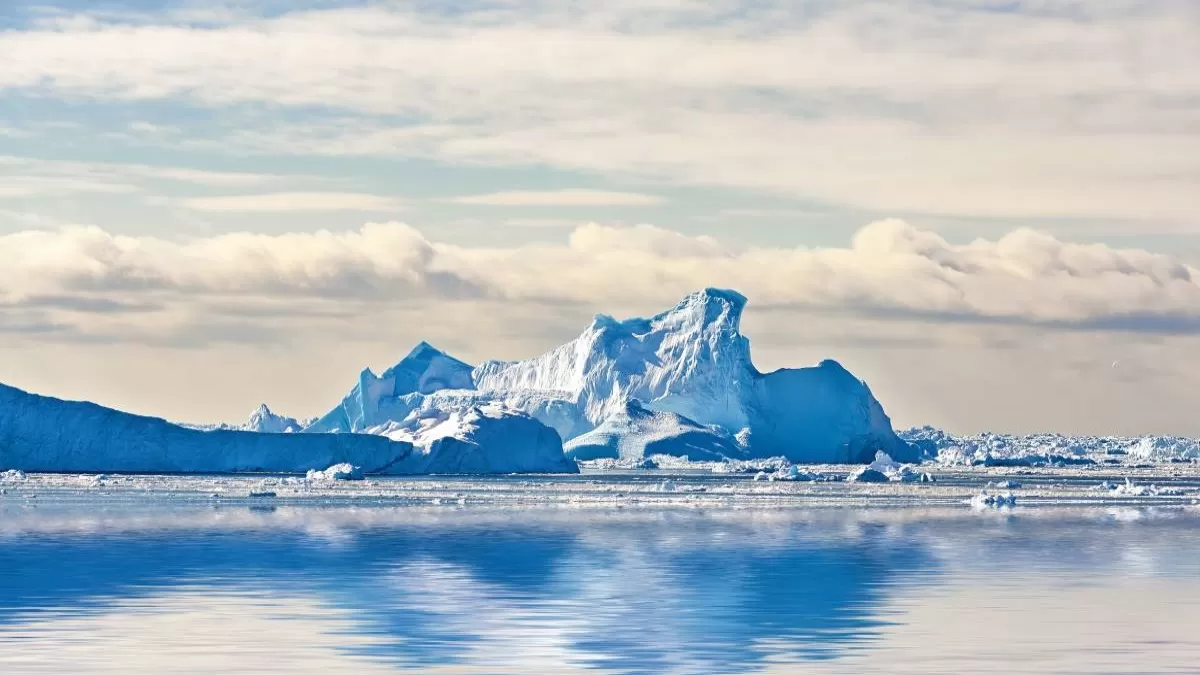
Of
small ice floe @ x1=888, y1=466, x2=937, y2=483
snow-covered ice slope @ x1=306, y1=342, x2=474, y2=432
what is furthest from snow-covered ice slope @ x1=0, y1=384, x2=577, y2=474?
snow-covered ice slope @ x1=306, y1=342, x2=474, y2=432

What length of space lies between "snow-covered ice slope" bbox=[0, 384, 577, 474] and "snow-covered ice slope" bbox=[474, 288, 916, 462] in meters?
19.1

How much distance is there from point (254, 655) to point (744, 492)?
125ft

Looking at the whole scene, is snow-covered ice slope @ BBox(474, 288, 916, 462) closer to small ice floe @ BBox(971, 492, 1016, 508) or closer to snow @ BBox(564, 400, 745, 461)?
snow @ BBox(564, 400, 745, 461)

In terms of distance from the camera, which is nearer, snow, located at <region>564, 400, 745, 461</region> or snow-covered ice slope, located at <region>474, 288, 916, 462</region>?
snow, located at <region>564, 400, 745, 461</region>

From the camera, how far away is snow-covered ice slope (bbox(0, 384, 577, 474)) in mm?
60688

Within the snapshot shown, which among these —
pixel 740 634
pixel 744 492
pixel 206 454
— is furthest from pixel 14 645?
pixel 206 454

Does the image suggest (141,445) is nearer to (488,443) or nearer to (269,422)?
(488,443)

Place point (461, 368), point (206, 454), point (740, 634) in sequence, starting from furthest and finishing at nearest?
point (461, 368)
point (206, 454)
point (740, 634)

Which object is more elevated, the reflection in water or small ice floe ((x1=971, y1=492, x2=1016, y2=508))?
small ice floe ((x1=971, y1=492, x2=1016, y2=508))

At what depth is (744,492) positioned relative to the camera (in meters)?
51.8

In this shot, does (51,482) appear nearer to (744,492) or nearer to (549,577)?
(744,492)

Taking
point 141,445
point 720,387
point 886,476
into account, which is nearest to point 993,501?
point 886,476

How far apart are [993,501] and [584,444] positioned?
153 feet

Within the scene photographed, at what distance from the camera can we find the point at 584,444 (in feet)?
292
